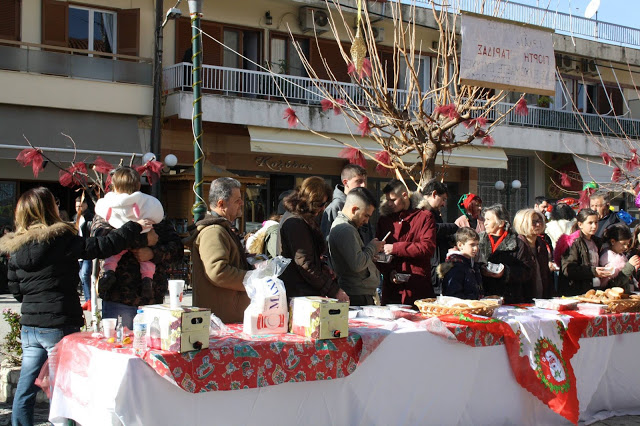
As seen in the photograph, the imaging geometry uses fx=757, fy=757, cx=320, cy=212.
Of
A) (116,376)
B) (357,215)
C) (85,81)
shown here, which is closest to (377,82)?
(357,215)

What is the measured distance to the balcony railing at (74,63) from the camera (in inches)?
633

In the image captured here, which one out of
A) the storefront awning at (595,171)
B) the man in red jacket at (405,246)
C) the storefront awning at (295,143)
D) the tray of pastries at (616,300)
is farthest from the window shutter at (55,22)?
the storefront awning at (595,171)

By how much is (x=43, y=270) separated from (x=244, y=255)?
1211 millimetres

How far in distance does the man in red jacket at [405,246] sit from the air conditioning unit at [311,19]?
13.2 meters

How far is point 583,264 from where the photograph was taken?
7.02 metres

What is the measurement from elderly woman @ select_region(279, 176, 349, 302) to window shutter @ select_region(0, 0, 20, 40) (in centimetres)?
1335

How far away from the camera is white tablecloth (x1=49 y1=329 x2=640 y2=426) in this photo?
3.75m

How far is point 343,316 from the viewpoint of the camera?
432cm

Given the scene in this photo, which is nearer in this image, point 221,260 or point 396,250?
point 221,260

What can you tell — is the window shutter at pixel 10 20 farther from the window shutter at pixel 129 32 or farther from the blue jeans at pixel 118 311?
the blue jeans at pixel 118 311

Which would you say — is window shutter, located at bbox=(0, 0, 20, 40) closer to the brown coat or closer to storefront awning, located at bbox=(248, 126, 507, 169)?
storefront awning, located at bbox=(248, 126, 507, 169)

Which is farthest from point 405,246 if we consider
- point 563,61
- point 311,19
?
point 563,61

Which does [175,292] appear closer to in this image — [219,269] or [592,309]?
[219,269]

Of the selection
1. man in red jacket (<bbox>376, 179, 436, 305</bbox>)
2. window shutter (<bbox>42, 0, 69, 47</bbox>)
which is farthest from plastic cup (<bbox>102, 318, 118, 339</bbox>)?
window shutter (<bbox>42, 0, 69, 47</bbox>)
